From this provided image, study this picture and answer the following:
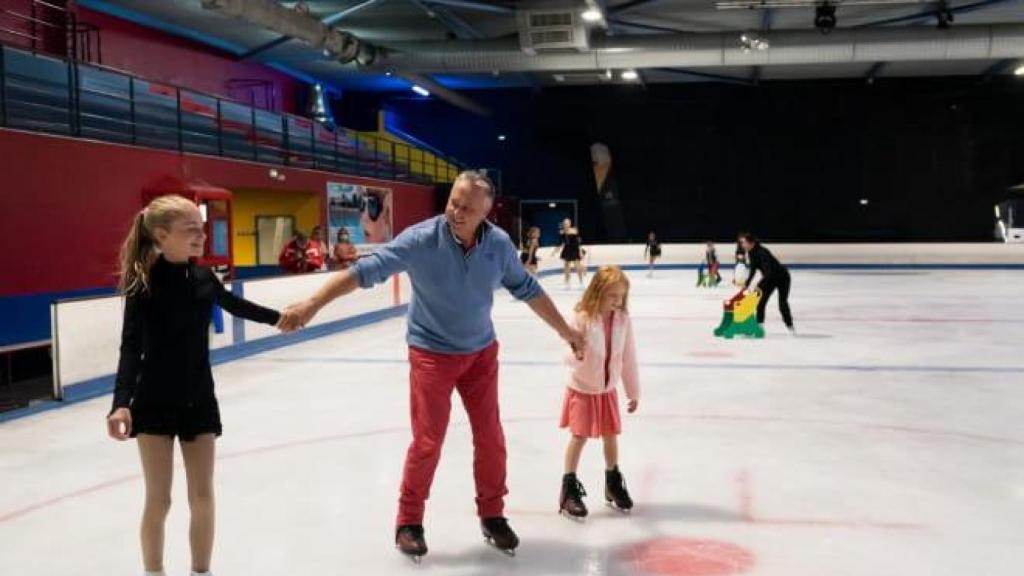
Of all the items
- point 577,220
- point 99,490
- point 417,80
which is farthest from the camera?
point 577,220

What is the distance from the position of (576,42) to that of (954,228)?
16.1 meters

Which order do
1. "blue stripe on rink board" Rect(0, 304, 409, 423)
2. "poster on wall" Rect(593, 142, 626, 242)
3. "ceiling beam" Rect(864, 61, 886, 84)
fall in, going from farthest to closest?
"poster on wall" Rect(593, 142, 626, 242) < "ceiling beam" Rect(864, 61, 886, 84) < "blue stripe on rink board" Rect(0, 304, 409, 423)

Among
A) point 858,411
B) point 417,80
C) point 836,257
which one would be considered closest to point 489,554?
point 858,411

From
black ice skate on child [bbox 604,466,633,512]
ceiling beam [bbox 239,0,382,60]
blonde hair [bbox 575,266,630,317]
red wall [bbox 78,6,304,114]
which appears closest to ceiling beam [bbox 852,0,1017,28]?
ceiling beam [bbox 239,0,382,60]

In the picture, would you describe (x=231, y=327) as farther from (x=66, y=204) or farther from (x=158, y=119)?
(x=158, y=119)

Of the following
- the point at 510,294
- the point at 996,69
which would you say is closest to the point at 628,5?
the point at 510,294

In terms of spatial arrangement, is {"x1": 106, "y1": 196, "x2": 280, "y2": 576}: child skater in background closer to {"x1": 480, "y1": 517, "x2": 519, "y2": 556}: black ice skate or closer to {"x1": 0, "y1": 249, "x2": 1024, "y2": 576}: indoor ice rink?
{"x1": 0, "y1": 249, "x2": 1024, "y2": 576}: indoor ice rink

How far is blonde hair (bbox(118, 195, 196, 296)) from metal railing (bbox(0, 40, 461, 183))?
28.1ft

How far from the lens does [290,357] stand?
9.77 metres

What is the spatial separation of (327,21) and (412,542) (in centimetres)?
1692

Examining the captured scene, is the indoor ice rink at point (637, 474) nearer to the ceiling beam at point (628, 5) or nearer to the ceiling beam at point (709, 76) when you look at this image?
the ceiling beam at point (628, 5)

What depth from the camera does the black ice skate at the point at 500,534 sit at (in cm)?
353

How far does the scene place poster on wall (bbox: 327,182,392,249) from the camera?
19.6 metres

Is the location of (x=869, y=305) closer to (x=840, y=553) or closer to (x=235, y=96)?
(x=840, y=553)
